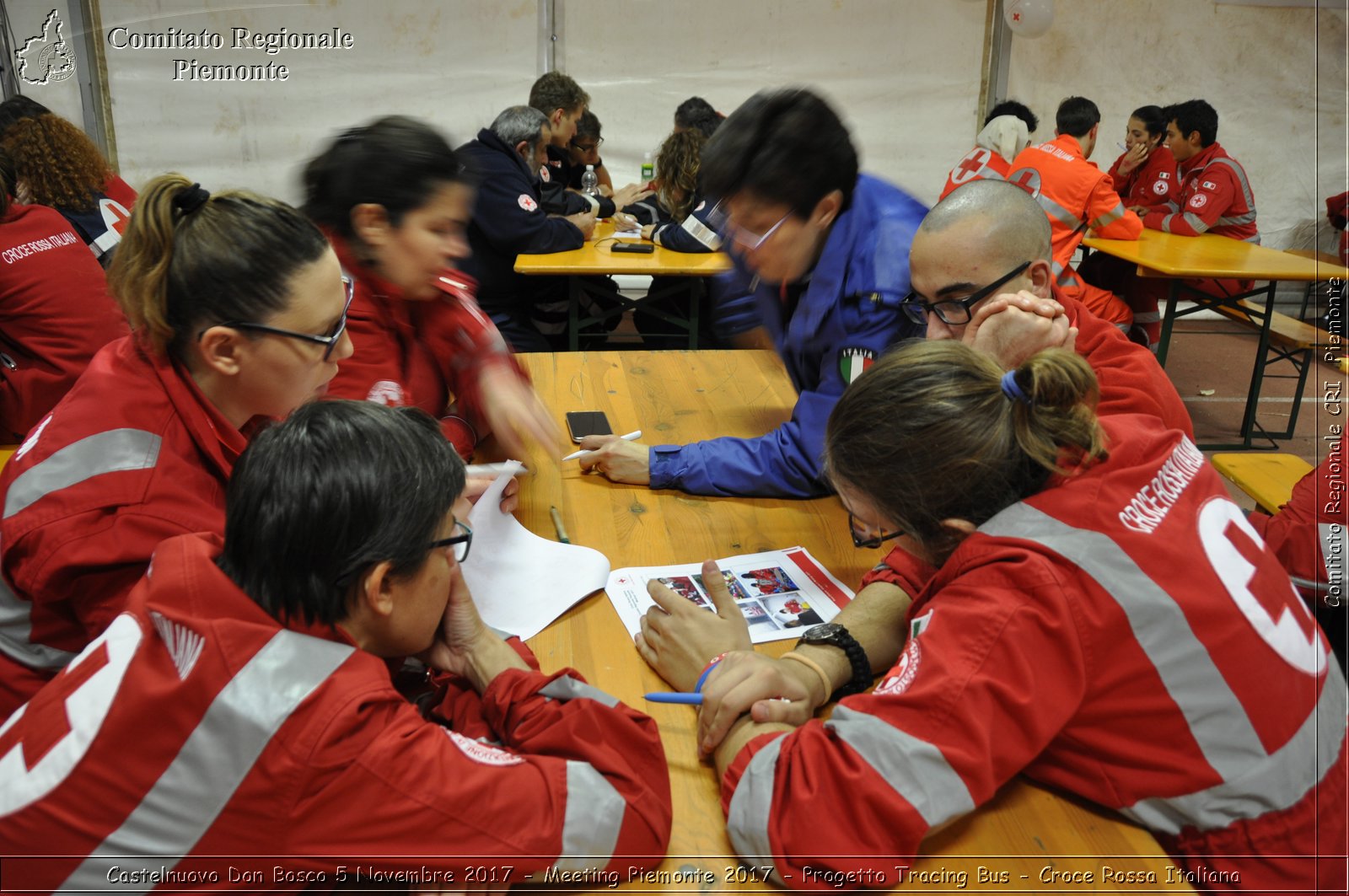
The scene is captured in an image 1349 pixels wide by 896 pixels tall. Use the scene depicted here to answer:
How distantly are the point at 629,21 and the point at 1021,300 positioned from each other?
5.35m

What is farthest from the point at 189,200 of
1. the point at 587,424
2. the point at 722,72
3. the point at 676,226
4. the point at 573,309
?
the point at 722,72

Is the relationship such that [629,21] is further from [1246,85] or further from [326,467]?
[326,467]

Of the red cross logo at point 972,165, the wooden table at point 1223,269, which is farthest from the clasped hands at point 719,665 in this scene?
→ the red cross logo at point 972,165

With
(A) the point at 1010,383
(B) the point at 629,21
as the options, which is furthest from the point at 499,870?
(B) the point at 629,21

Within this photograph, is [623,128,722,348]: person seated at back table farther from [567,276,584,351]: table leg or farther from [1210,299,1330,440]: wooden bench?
[1210,299,1330,440]: wooden bench

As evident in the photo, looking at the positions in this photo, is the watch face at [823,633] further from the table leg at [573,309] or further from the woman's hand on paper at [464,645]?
the table leg at [573,309]

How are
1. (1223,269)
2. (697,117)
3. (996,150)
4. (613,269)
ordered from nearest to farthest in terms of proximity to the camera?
(613,269) → (1223,269) → (996,150) → (697,117)

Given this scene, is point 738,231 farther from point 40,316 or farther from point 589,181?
point 589,181

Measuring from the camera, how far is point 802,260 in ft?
6.14

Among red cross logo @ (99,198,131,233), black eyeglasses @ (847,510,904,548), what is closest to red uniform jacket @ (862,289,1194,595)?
black eyeglasses @ (847,510,904,548)

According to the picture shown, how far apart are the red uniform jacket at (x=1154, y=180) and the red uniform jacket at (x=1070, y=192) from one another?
4.35 ft

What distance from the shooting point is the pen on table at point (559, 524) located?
1.67 metres

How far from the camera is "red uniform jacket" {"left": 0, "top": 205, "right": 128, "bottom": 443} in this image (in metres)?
2.63

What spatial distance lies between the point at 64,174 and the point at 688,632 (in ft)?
10.7
